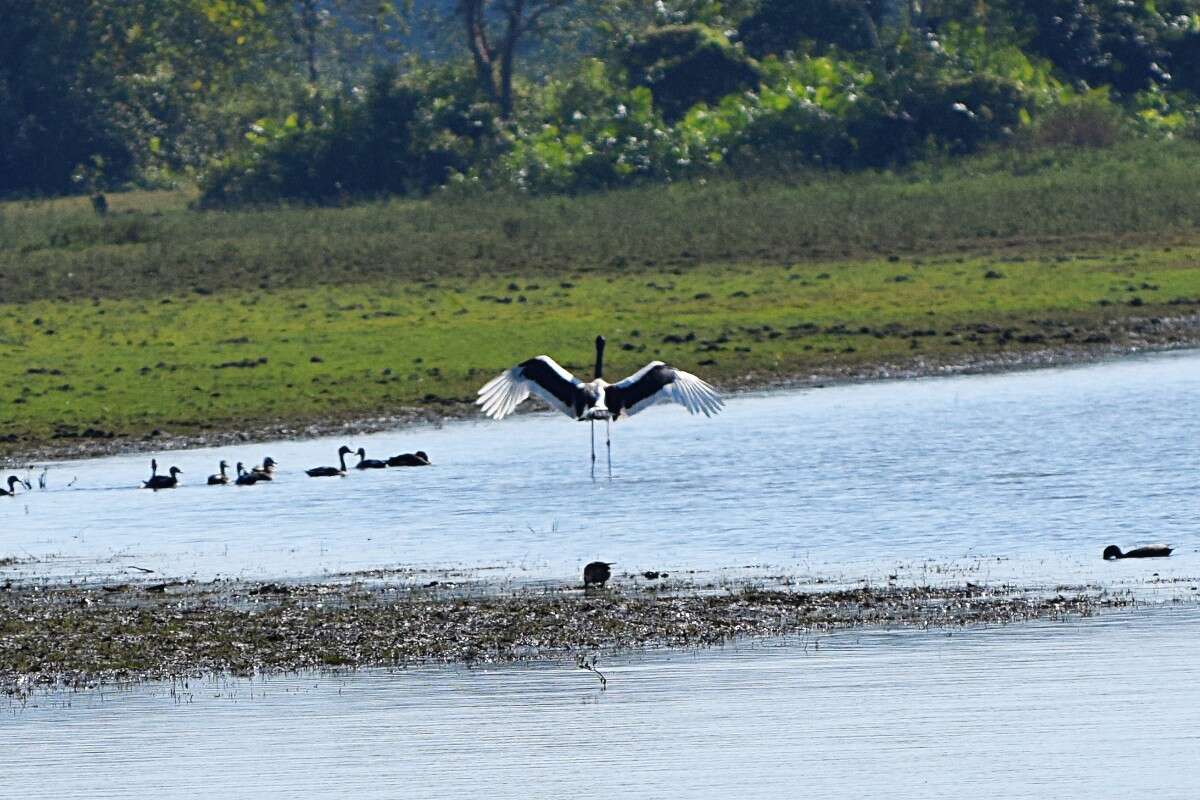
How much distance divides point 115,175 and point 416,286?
2633 cm

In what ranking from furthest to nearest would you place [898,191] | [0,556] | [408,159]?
Answer: [408,159]
[898,191]
[0,556]

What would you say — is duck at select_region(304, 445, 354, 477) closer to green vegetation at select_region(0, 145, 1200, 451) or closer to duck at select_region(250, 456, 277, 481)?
duck at select_region(250, 456, 277, 481)

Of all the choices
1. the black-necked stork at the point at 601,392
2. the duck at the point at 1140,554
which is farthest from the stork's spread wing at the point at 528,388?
the duck at the point at 1140,554

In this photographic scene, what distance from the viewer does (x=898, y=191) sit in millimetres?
38000

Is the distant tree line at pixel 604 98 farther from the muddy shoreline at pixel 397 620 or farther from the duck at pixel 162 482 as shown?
the muddy shoreline at pixel 397 620

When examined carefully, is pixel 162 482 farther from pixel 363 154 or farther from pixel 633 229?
pixel 363 154

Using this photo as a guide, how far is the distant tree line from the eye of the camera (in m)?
43.1

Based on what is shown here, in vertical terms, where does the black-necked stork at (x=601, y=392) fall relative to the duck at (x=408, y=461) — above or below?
above

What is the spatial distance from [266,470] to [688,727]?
834cm

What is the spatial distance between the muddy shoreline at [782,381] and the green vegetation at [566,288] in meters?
0.15

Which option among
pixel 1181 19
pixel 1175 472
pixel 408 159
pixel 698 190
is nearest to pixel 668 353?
pixel 1175 472

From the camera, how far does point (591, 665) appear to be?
1130 cm

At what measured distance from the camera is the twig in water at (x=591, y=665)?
10.9 metres

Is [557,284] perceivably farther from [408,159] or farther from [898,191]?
[408,159]
